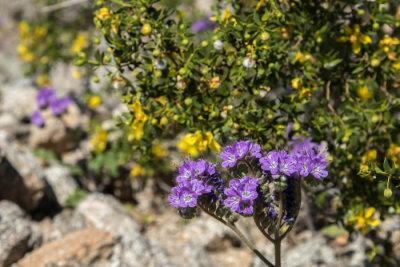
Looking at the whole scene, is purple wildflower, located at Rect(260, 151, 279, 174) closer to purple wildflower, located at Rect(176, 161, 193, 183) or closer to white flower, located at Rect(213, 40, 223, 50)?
purple wildflower, located at Rect(176, 161, 193, 183)

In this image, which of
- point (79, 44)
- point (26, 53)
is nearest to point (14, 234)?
point (79, 44)

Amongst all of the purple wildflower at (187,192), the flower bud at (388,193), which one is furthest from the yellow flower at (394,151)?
the purple wildflower at (187,192)

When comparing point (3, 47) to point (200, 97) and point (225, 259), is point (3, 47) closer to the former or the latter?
point (225, 259)

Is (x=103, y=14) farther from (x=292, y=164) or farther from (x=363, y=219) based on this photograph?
(x=363, y=219)

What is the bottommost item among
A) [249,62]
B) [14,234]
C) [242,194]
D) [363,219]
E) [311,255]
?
[311,255]

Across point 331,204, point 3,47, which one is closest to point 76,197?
point 331,204

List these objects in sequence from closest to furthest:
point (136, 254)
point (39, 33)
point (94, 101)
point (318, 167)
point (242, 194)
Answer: point (242, 194)
point (318, 167)
point (136, 254)
point (94, 101)
point (39, 33)
